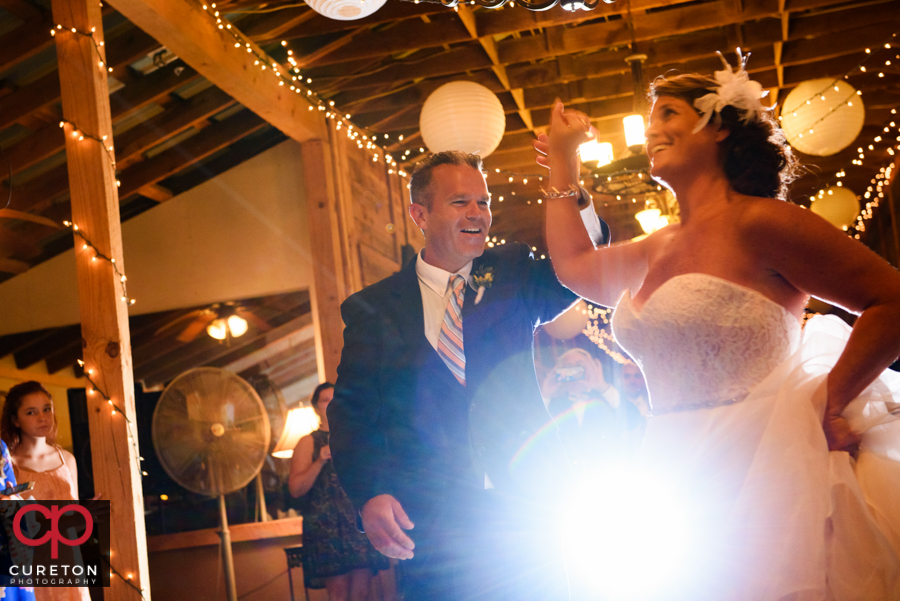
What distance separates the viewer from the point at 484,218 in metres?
2.18

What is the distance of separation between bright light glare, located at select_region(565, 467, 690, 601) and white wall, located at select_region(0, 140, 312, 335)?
500 centimetres

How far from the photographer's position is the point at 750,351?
1.71 m

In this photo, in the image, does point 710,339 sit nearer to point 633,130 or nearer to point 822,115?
point 633,130

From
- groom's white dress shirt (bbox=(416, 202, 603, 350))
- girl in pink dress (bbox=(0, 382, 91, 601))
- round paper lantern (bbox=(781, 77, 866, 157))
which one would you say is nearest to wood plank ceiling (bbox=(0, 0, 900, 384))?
round paper lantern (bbox=(781, 77, 866, 157))

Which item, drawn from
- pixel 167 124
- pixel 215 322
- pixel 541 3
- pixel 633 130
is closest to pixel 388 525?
pixel 541 3

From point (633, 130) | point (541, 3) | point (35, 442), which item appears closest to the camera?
point (541, 3)

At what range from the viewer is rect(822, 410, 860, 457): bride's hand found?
1.54m

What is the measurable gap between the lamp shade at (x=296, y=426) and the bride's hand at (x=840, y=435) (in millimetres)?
4421

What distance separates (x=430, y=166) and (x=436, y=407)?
28.6 inches

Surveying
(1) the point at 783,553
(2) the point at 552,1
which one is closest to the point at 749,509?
(1) the point at 783,553

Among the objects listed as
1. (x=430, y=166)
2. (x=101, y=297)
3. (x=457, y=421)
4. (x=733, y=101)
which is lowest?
(x=457, y=421)

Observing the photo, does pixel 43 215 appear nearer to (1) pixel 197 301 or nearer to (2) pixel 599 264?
(1) pixel 197 301

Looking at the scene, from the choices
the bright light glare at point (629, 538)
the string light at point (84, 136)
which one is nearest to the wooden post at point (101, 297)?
the string light at point (84, 136)

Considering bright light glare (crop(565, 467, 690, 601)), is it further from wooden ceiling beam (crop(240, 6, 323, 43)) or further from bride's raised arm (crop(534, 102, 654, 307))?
wooden ceiling beam (crop(240, 6, 323, 43))
